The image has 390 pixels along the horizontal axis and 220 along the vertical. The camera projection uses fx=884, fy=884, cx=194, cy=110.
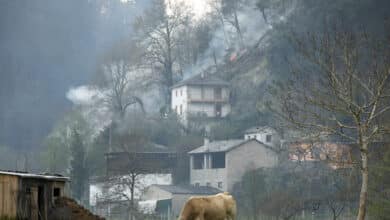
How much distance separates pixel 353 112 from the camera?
3416cm

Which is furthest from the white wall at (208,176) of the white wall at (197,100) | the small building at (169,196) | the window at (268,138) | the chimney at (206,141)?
the white wall at (197,100)

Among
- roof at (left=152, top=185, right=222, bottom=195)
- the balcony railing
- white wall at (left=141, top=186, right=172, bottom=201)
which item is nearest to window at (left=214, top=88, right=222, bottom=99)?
the balcony railing

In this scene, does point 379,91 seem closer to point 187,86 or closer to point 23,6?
point 187,86

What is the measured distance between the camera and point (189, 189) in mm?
88250

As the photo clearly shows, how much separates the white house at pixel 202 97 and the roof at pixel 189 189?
30.7 metres

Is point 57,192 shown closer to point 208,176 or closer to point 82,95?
point 208,176

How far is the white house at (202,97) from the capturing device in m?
122

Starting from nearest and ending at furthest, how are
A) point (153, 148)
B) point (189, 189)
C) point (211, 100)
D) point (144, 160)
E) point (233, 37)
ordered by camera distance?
point (144, 160)
point (189, 189)
point (153, 148)
point (211, 100)
point (233, 37)

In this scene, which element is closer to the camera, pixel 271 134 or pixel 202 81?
pixel 271 134

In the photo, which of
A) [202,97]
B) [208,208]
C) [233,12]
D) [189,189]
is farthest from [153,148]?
[208,208]

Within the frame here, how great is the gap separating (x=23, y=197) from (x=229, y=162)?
6475 cm

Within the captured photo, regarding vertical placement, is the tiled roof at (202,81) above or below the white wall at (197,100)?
above

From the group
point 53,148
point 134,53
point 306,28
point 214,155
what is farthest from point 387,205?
point 134,53

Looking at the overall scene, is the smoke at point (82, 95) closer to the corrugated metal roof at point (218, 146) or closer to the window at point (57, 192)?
the corrugated metal roof at point (218, 146)
